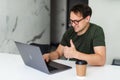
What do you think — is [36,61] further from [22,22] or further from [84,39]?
[22,22]

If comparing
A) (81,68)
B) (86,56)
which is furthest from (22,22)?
(81,68)

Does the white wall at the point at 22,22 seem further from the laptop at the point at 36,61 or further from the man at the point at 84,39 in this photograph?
the laptop at the point at 36,61

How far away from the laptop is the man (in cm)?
14

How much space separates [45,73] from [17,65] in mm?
353

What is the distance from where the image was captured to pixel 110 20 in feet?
11.2

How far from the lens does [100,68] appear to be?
190 cm

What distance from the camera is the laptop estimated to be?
5.52 feet

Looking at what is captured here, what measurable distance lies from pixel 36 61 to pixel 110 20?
1.92m

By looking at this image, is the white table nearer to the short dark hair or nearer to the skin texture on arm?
the skin texture on arm

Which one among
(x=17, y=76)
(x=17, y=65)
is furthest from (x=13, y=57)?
(x=17, y=76)

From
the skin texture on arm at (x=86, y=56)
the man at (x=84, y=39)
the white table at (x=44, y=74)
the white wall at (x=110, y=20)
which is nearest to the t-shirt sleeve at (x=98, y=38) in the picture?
the man at (x=84, y=39)

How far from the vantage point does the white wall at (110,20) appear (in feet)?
11.0

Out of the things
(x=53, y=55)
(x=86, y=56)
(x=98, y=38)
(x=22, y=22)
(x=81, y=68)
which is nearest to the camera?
(x=81, y=68)

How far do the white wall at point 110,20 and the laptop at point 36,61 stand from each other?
1.67 metres
